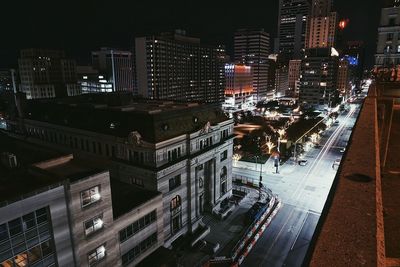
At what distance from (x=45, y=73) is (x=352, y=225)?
18655 centimetres

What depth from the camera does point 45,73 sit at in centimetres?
16212

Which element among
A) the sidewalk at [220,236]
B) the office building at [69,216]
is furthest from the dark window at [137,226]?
the sidewalk at [220,236]

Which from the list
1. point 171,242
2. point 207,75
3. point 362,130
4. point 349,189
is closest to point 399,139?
point 362,130

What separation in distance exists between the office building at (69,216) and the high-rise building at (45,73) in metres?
142

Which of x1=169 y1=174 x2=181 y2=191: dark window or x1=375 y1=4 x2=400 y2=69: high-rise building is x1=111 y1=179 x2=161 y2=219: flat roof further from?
x1=375 y1=4 x2=400 y2=69: high-rise building

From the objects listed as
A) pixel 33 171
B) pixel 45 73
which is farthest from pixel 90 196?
pixel 45 73

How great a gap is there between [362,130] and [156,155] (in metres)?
31.2

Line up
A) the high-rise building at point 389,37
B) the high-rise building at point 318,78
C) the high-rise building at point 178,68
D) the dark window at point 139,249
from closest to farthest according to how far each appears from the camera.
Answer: the dark window at point 139,249 < the high-rise building at point 389,37 < the high-rise building at point 178,68 < the high-rise building at point 318,78

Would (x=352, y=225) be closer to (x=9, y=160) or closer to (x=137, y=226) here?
(x=9, y=160)

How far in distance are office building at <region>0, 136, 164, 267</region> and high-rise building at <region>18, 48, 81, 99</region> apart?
142 m

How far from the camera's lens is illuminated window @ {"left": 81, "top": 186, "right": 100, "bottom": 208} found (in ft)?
82.7

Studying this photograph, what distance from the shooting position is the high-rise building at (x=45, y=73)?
156 m

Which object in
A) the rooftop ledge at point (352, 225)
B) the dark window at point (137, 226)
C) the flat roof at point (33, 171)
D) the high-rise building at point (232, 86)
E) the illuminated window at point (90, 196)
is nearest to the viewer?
the rooftop ledge at point (352, 225)

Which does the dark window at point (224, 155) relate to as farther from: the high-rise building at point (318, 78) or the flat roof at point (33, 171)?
the high-rise building at point (318, 78)
